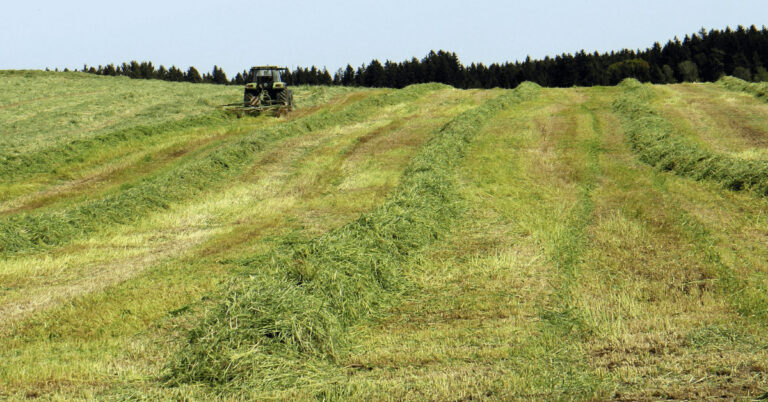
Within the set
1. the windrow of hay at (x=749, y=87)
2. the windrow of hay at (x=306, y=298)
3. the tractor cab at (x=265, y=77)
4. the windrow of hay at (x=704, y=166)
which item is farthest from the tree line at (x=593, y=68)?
the windrow of hay at (x=306, y=298)

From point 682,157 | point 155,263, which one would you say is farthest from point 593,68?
point 155,263

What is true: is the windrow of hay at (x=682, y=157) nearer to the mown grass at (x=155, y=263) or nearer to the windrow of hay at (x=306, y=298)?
the windrow of hay at (x=306, y=298)

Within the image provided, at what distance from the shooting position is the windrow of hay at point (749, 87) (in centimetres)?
2744

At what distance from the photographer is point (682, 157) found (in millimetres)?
14984

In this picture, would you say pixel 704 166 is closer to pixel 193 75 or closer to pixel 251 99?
pixel 251 99

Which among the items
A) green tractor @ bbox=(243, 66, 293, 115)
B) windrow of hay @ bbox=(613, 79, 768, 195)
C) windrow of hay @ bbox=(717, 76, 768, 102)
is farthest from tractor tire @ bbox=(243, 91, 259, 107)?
windrow of hay @ bbox=(717, 76, 768, 102)

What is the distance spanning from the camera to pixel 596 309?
23.0ft

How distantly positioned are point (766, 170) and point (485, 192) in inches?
239

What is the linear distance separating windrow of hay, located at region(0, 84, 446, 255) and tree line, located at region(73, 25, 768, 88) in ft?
218

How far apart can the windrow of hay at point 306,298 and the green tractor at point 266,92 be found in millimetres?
22198

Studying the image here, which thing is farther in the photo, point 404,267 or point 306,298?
point 404,267

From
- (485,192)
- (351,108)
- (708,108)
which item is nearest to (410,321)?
(485,192)

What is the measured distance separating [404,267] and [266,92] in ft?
87.2

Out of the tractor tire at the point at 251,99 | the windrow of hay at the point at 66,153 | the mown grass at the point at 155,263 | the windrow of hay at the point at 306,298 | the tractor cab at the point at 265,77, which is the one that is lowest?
the mown grass at the point at 155,263
